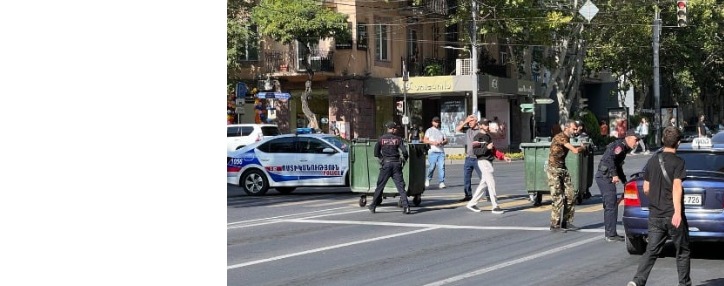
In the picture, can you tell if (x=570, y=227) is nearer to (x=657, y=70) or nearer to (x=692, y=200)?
(x=692, y=200)

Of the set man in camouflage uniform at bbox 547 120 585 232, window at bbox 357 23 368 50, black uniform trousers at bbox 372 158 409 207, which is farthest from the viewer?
window at bbox 357 23 368 50

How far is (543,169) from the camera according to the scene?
62.3 feet

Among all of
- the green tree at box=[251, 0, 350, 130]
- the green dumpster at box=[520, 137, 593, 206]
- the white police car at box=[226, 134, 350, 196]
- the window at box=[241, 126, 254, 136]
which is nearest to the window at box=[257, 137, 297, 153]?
the white police car at box=[226, 134, 350, 196]

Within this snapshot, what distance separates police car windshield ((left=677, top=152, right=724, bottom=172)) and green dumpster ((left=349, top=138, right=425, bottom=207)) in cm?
732

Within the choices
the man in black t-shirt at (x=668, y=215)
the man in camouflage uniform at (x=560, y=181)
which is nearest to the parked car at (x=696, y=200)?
the man in black t-shirt at (x=668, y=215)

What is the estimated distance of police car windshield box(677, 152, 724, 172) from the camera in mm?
12062

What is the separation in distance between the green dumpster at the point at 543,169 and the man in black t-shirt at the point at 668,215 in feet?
32.5

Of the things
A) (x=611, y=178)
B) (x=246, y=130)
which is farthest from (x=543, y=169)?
(x=246, y=130)

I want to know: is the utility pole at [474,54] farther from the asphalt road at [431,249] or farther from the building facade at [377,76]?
the asphalt road at [431,249]

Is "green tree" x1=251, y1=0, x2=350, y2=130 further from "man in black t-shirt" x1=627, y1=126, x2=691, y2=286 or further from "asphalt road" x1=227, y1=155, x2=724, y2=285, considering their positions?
"man in black t-shirt" x1=627, y1=126, x2=691, y2=286

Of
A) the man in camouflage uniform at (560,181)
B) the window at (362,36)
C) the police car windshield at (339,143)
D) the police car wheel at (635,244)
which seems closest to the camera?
the police car wheel at (635,244)

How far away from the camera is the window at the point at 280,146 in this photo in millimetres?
23547
